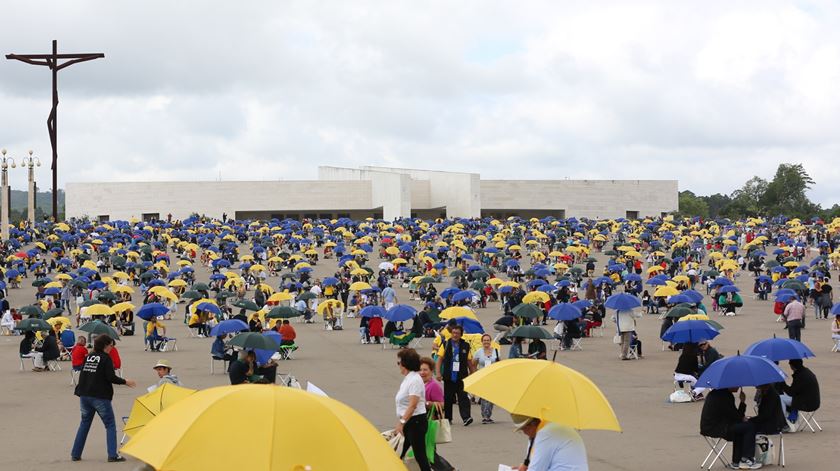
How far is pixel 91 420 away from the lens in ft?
35.9

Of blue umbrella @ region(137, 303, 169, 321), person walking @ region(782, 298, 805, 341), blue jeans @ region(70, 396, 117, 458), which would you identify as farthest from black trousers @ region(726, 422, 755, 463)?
blue umbrella @ region(137, 303, 169, 321)

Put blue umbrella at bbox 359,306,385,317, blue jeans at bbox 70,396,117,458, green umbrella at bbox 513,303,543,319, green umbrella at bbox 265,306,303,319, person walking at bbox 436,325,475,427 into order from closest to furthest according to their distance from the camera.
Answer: blue jeans at bbox 70,396,117,458, person walking at bbox 436,325,475,427, green umbrella at bbox 513,303,543,319, green umbrella at bbox 265,306,303,319, blue umbrella at bbox 359,306,385,317

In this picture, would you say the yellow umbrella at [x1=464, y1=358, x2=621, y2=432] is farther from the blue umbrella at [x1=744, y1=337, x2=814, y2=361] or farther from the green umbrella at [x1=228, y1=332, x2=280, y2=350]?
the green umbrella at [x1=228, y1=332, x2=280, y2=350]

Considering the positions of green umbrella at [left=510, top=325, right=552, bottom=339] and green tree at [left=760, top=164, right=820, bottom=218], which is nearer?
green umbrella at [left=510, top=325, right=552, bottom=339]

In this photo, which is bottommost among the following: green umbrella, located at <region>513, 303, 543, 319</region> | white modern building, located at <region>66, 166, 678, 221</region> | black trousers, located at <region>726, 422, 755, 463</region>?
black trousers, located at <region>726, 422, 755, 463</region>

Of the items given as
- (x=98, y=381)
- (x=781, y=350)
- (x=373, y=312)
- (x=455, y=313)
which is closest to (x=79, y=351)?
(x=98, y=381)

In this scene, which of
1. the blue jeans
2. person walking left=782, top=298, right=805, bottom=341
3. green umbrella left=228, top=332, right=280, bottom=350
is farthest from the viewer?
person walking left=782, top=298, right=805, bottom=341

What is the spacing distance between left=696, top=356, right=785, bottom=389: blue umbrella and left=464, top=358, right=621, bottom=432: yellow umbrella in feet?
12.0

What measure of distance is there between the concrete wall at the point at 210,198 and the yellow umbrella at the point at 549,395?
86.2 meters

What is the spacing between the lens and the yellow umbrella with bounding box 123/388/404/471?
4676 millimetres

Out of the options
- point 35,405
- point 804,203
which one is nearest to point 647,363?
point 35,405

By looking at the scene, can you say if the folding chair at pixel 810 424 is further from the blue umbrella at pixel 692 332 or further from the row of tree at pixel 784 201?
the row of tree at pixel 784 201

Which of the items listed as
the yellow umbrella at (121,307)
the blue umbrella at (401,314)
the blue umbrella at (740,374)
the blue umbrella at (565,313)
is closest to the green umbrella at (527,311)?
the blue umbrella at (565,313)

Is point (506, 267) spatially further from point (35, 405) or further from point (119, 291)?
point (35, 405)
